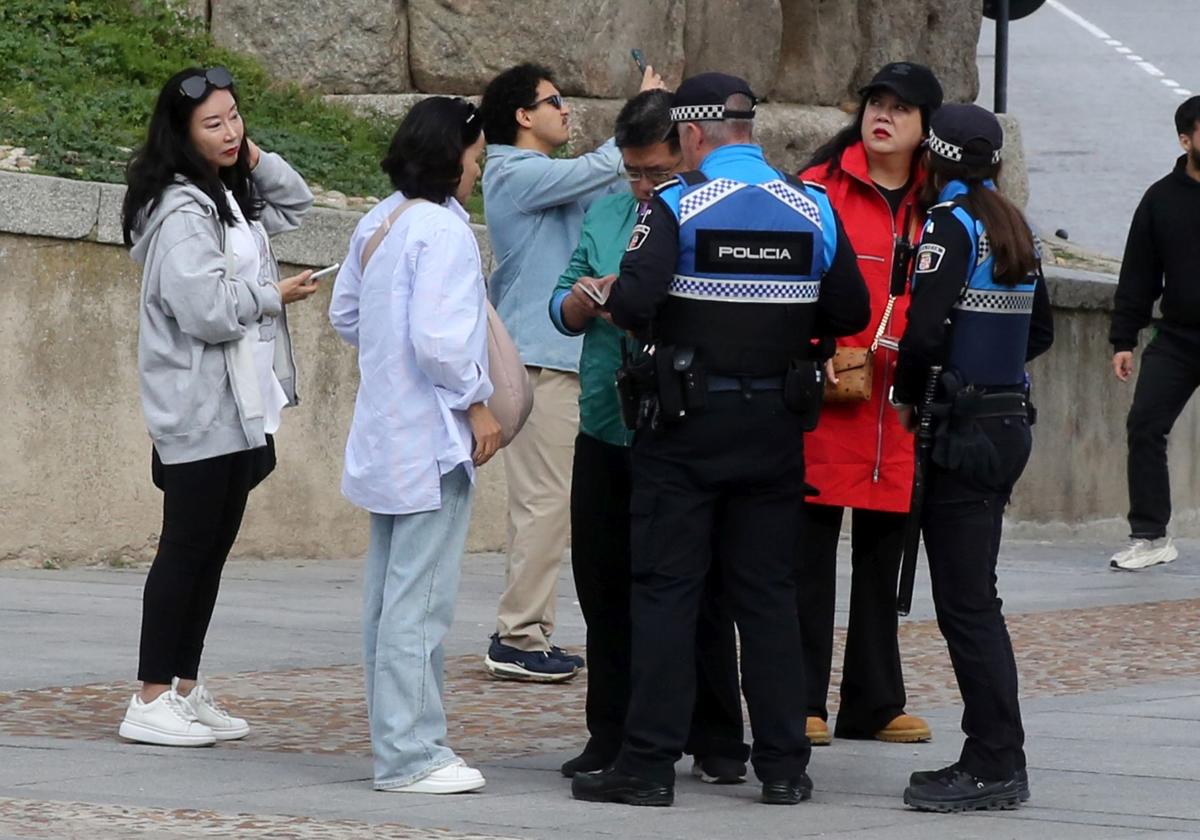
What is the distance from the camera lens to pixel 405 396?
5703mm

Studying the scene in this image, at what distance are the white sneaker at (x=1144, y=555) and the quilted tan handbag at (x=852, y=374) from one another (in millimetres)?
5110

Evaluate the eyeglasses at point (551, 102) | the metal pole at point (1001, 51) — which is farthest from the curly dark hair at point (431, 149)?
the metal pole at point (1001, 51)

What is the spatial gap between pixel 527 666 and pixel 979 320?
2419 mm

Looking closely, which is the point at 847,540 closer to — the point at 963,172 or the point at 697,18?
the point at 697,18

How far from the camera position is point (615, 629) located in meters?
6.09

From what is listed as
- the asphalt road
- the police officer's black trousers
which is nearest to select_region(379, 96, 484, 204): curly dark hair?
the police officer's black trousers

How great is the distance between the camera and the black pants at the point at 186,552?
634 centimetres

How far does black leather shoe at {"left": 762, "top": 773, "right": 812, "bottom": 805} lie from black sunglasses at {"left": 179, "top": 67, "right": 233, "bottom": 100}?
7.82 feet

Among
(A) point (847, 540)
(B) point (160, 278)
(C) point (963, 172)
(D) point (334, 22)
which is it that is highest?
(D) point (334, 22)

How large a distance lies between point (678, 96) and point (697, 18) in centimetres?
857

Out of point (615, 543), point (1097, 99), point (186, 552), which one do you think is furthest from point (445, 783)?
point (1097, 99)

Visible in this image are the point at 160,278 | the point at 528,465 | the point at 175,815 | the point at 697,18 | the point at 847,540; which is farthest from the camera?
the point at 697,18

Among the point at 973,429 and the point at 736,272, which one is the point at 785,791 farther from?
the point at 736,272

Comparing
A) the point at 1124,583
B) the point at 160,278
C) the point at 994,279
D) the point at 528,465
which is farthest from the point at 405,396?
the point at 1124,583
